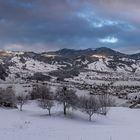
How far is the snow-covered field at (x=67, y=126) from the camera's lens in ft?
172

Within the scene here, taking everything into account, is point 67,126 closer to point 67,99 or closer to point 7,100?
point 67,99

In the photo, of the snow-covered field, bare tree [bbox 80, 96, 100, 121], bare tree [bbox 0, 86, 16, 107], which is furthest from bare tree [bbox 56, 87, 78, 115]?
bare tree [bbox 0, 86, 16, 107]

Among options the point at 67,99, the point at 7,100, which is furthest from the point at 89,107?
the point at 7,100

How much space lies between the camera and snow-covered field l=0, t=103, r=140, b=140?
52.5 m

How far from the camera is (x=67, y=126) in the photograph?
71.8 metres

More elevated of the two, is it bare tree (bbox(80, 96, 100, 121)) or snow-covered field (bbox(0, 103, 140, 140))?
bare tree (bbox(80, 96, 100, 121))

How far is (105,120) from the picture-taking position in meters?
90.3

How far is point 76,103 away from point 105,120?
325 inches

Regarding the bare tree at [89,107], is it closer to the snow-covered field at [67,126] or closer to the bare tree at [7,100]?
the snow-covered field at [67,126]

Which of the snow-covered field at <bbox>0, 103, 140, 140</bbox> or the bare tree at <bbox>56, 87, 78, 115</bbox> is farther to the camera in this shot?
the bare tree at <bbox>56, 87, 78, 115</bbox>

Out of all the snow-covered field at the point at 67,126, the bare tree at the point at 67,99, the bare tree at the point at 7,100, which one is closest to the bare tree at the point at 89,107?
the snow-covered field at the point at 67,126

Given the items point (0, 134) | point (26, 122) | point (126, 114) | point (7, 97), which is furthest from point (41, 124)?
point (126, 114)

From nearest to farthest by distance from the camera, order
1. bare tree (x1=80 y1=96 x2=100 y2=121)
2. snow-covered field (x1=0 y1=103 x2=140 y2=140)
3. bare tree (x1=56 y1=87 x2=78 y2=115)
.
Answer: snow-covered field (x1=0 y1=103 x2=140 y2=140)
bare tree (x1=80 y1=96 x2=100 y2=121)
bare tree (x1=56 y1=87 x2=78 y2=115)

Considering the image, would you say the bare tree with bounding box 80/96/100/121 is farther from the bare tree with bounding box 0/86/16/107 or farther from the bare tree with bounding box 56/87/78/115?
the bare tree with bounding box 0/86/16/107
